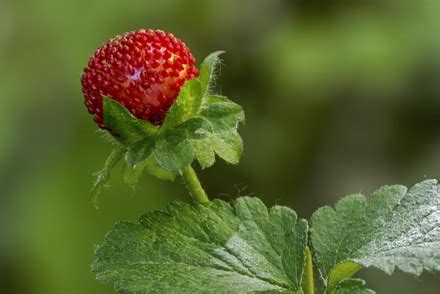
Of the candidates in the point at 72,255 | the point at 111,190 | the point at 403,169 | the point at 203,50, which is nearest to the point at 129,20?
the point at 203,50

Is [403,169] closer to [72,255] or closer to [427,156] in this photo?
[427,156]

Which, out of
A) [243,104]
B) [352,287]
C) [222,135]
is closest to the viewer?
[352,287]

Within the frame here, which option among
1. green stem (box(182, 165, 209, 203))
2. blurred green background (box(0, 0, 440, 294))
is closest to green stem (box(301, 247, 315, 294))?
green stem (box(182, 165, 209, 203))

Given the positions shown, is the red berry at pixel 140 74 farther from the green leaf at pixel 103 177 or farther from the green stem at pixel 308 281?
the green stem at pixel 308 281

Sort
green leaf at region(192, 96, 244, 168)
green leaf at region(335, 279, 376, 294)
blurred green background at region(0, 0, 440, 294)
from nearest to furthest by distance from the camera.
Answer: green leaf at region(335, 279, 376, 294) → green leaf at region(192, 96, 244, 168) → blurred green background at region(0, 0, 440, 294)

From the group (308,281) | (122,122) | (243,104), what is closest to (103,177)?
(122,122)

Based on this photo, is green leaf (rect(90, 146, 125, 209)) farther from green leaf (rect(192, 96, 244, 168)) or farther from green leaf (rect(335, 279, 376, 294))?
green leaf (rect(335, 279, 376, 294))

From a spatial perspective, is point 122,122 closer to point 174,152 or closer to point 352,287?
point 174,152

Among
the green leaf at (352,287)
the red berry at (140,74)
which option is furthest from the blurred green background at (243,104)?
the green leaf at (352,287)
